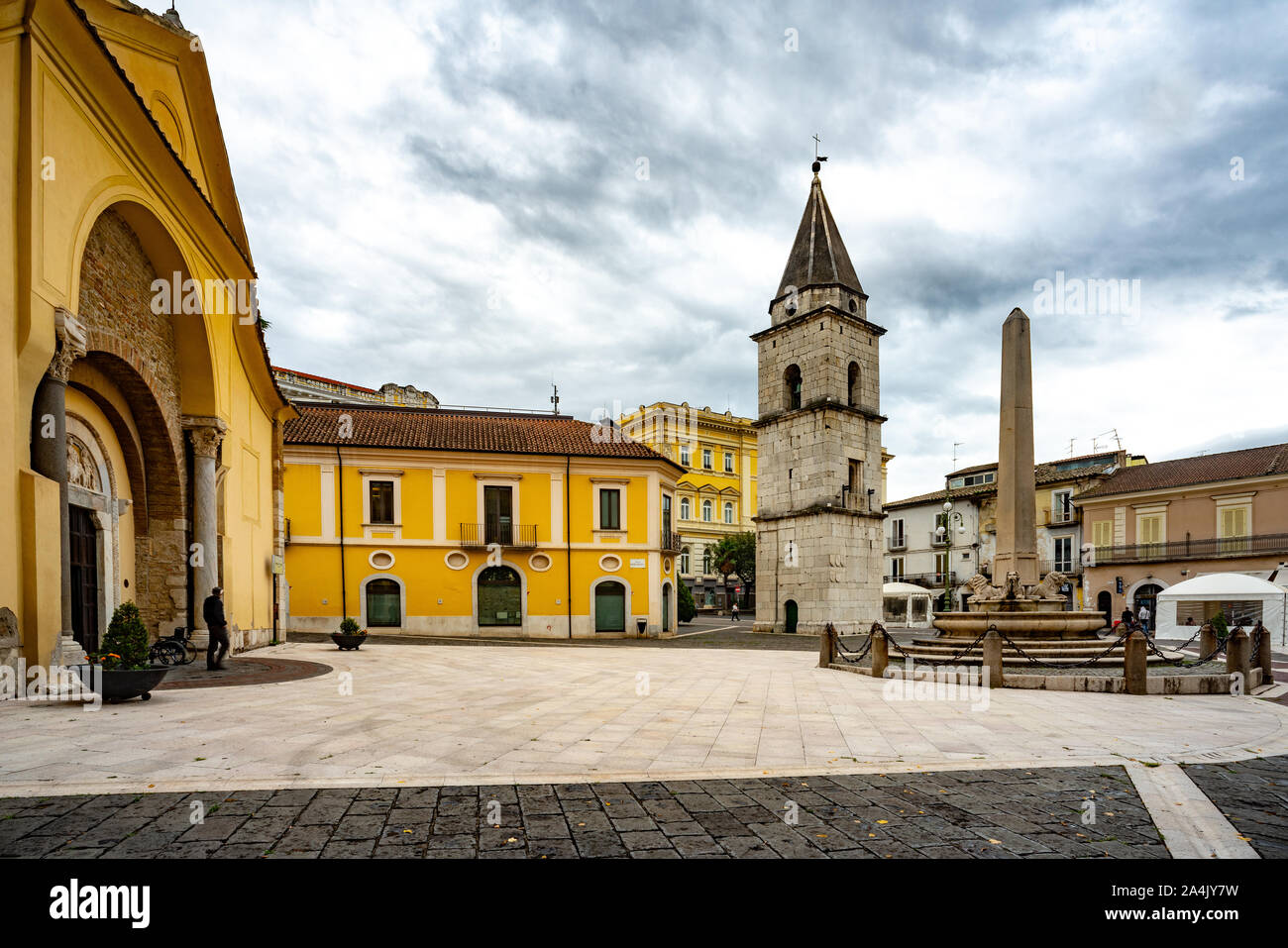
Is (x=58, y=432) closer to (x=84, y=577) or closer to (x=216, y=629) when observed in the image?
(x=84, y=577)

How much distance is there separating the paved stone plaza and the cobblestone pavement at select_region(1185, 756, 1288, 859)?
15 centimetres

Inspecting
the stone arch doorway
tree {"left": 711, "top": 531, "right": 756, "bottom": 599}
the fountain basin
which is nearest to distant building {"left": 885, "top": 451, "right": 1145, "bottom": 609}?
tree {"left": 711, "top": 531, "right": 756, "bottom": 599}

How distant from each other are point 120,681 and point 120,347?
21.9ft

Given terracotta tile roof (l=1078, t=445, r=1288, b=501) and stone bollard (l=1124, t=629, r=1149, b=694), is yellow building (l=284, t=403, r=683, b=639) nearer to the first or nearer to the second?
stone bollard (l=1124, t=629, r=1149, b=694)

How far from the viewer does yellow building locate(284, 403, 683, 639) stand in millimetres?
27219

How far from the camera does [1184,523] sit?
3306 centimetres

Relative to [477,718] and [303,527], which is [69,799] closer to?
[477,718]

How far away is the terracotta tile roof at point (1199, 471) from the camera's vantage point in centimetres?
3133

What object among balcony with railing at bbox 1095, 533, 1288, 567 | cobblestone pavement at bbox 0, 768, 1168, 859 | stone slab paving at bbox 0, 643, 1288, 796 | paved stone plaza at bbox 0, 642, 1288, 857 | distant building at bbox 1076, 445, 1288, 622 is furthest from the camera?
distant building at bbox 1076, 445, 1288, 622

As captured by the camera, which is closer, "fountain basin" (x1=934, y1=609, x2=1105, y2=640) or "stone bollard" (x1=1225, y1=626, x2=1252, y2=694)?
"stone bollard" (x1=1225, y1=626, x2=1252, y2=694)

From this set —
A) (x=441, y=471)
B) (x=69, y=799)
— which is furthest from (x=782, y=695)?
(x=441, y=471)

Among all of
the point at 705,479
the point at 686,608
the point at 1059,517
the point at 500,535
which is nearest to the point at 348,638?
the point at 500,535

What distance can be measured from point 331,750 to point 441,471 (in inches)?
914
